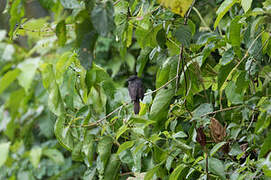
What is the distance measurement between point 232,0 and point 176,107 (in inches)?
10.4

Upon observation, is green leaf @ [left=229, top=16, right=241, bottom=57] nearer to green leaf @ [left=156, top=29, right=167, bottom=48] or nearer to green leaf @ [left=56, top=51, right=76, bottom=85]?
green leaf @ [left=156, top=29, right=167, bottom=48]

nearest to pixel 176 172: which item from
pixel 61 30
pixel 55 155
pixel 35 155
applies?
pixel 61 30

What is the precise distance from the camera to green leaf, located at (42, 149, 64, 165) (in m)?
2.42

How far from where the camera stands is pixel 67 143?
0.93m

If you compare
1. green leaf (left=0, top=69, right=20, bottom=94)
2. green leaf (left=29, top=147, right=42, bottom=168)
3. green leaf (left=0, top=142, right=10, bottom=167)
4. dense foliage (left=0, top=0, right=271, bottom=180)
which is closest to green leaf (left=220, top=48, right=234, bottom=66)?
dense foliage (left=0, top=0, right=271, bottom=180)

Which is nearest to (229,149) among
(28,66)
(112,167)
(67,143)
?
(112,167)

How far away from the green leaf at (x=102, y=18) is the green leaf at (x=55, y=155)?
6.52 ft

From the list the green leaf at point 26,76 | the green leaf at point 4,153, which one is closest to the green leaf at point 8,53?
the green leaf at point 4,153

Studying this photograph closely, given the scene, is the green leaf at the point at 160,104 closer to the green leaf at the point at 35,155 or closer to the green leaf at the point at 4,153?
the green leaf at the point at 4,153

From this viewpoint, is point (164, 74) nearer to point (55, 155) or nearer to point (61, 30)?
point (61, 30)

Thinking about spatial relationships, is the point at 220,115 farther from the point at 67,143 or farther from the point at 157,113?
the point at 67,143

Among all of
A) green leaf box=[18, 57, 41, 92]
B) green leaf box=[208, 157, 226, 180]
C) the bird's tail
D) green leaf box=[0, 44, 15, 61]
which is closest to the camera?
green leaf box=[208, 157, 226, 180]

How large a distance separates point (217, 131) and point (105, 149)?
26 cm

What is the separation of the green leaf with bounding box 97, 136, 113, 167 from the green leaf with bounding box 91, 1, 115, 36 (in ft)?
1.54
